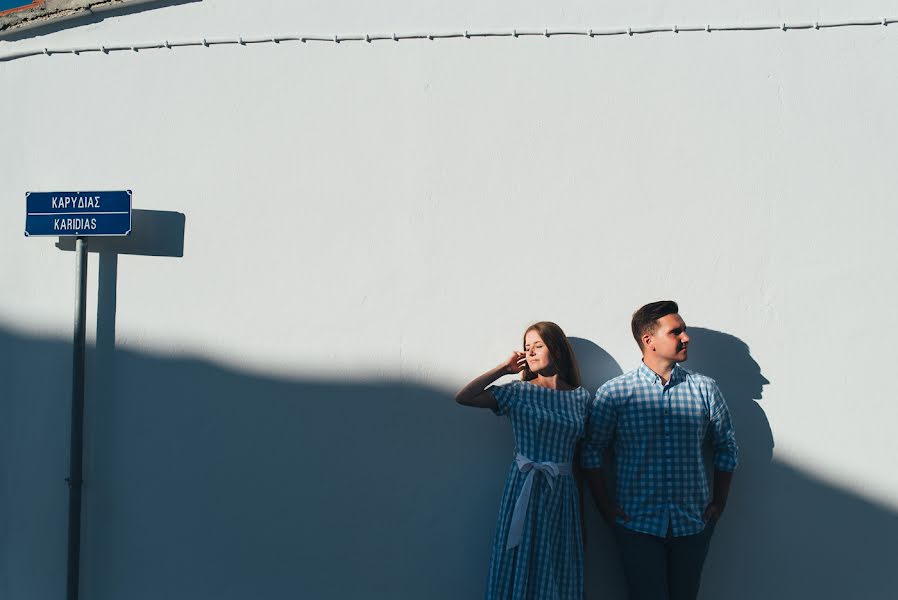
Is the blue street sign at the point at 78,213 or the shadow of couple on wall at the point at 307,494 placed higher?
the blue street sign at the point at 78,213

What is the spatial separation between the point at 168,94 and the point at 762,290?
2921mm

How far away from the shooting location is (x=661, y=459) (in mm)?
3611

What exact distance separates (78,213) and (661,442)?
2849mm

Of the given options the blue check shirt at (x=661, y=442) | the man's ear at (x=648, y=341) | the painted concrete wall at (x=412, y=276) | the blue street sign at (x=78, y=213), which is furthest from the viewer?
the blue street sign at (x=78, y=213)

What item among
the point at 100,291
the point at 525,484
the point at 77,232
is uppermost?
the point at 77,232

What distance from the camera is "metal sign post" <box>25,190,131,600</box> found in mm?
4137

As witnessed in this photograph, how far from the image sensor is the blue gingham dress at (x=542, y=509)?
3.59 metres

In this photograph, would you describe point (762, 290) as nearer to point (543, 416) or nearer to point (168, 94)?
point (543, 416)

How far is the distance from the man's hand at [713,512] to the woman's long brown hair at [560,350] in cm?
74

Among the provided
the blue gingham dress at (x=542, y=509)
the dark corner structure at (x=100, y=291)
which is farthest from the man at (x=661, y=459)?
the dark corner structure at (x=100, y=291)

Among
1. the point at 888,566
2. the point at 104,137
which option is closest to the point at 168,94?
the point at 104,137

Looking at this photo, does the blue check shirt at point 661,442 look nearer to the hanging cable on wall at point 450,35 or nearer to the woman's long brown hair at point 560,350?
the woman's long brown hair at point 560,350

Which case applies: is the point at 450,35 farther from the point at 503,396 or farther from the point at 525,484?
the point at 525,484

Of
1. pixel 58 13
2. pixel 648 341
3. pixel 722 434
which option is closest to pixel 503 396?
pixel 648 341
